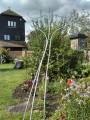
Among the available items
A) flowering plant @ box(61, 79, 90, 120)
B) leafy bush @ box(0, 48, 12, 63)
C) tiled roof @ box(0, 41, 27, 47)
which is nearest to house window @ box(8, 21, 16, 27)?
tiled roof @ box(0, 41, 27, 47)

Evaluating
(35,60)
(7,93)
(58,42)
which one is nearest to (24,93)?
(7,93)

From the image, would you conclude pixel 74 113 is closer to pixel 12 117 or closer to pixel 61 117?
pixel 61 117

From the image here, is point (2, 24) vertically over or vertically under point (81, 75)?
over

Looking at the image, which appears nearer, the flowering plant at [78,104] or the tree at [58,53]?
the flowering plant at [78,104]

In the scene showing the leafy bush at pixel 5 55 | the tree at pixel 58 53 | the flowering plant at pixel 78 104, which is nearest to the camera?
the flowering plant at pixel 78 104

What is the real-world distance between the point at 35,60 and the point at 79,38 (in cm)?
4278

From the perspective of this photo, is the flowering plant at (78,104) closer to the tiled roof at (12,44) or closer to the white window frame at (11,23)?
the tiled roof at (12,44)

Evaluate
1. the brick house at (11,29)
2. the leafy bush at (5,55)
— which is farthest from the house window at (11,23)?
the leafy bush at (5,55)

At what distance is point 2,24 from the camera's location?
5116 cm

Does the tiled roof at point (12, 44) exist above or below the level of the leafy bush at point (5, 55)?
above

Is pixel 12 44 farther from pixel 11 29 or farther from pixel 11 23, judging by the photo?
pixel 11 23

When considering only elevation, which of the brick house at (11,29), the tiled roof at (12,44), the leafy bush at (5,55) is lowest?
the leafy bush at (5,55)

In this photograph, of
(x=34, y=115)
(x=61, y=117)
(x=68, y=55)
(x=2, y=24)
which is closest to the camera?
(x=61, y=117)

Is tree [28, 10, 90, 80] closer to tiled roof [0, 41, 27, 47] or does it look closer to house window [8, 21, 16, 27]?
tiled roof [0, 41, 27, 47]
